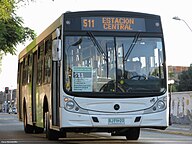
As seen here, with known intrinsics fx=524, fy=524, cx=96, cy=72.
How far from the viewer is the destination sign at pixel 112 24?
1377 cm

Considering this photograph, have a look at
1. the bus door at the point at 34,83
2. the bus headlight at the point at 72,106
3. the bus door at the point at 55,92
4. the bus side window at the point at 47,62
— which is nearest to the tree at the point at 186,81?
the bus door at the point at 34,83

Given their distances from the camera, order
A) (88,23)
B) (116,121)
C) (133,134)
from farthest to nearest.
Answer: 1. (133,134)
2. (88,23)
3. (116,121)

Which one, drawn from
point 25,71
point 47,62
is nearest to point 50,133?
point 47,62

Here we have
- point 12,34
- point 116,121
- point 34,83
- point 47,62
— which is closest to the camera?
point 116,121

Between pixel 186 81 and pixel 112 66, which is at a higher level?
pixel 186 81

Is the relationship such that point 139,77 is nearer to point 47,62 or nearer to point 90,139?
point 47,62

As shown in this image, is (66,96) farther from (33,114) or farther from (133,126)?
(33,114)

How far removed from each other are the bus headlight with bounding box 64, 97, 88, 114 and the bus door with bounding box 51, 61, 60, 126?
60cm

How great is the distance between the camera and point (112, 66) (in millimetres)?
13508

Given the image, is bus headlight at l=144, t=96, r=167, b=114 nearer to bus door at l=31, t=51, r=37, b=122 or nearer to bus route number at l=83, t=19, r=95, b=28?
bus route number at l=83, t=19, r=95, b=28

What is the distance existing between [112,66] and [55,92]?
6.11 ft

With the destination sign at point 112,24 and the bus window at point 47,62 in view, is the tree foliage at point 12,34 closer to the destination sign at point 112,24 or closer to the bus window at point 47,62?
the bus window at point 47,62

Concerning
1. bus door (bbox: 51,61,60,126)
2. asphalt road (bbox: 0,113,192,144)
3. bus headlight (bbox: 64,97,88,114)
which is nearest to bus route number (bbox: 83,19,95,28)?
bus door (bbox: 51,61,60,126)

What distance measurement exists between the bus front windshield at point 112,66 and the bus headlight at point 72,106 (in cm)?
26
